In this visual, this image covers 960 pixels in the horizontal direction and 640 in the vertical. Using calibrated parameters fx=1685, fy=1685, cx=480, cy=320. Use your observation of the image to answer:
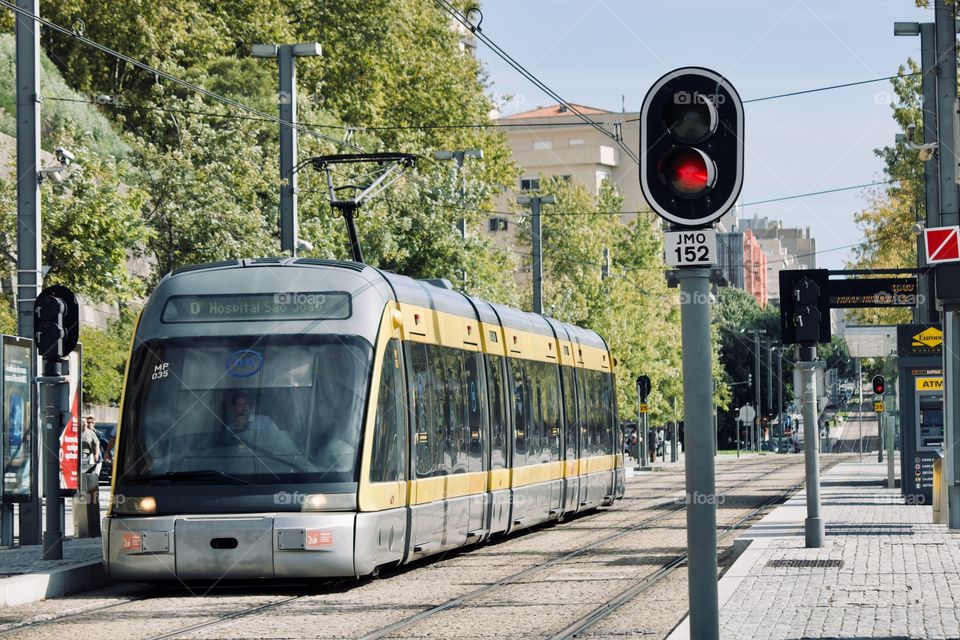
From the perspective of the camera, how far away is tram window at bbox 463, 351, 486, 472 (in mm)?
Answer: 18625

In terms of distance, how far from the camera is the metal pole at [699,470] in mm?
7406

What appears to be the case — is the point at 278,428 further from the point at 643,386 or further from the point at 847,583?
the point at 643,386

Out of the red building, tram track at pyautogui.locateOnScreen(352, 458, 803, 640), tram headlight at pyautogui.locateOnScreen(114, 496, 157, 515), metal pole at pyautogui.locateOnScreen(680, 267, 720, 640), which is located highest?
the red building

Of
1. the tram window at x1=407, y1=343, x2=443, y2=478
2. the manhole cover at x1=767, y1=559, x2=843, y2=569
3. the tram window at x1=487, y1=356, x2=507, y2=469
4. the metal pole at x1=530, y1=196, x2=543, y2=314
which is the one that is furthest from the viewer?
the metal pole at x1=530, y1=196, x2=543, y2=314

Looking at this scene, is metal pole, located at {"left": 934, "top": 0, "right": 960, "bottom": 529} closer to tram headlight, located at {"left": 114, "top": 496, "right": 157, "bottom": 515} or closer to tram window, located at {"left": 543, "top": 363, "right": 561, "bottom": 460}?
tram window, located at {"left": 543, "top": 363, "right": 561, "bottom": 460}

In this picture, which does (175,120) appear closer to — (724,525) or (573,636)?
(724,525)

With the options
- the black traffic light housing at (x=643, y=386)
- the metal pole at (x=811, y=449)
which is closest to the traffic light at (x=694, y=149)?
the metal pole at (x=811, y=449)

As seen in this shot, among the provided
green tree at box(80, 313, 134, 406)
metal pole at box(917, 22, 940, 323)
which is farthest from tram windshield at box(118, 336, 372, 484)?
green tree at box(80, 313, 134, 406)

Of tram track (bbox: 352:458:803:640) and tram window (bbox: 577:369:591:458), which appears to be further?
tram window (bbox: 577:369:591:458)

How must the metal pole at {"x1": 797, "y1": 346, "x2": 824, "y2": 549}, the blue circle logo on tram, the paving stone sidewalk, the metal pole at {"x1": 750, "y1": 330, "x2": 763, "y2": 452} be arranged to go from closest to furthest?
the paving stone sidewalk → the blue circle logo on tram → the metal pole at {"x1": 797, "y1": 346, "x2": 824, "y2": 549} → the metal pole at {"x1": 750, "y1": 330, "x2": 763, "y2": 452}

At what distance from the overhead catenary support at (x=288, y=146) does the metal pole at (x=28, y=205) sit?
18.8 ft

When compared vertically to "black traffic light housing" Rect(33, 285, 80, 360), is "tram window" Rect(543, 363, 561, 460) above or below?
below

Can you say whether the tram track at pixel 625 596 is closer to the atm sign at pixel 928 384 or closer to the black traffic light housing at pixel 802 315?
the black traffic light housing at pixel 802 315

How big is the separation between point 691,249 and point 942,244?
12069mm
